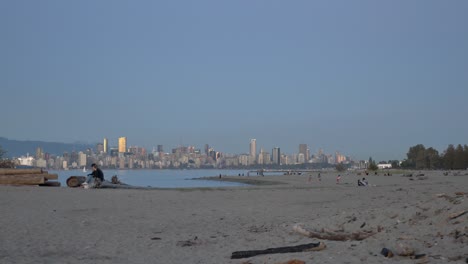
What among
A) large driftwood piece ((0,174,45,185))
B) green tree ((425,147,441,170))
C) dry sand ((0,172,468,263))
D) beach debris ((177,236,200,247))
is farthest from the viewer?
green tree ((425,147,441,170))

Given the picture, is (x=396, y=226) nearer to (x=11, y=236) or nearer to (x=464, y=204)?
(x=464, y=204)

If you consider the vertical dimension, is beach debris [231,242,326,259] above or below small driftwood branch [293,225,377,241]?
below

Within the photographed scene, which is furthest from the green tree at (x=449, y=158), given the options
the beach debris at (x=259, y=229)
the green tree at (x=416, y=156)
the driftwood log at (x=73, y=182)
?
the beach debris at (x=259, y=229)

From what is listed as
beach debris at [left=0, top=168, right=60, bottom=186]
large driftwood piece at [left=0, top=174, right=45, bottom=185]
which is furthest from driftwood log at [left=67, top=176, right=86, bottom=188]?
large driftwood piece at [left=0, top=174, right=45, bottom=185]

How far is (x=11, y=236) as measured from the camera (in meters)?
10.6

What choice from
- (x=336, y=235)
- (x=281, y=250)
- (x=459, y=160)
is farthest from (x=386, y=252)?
(x=459, y=160)

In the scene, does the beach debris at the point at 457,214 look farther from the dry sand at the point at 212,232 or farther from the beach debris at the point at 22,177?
the beach debris at the point at 22,177

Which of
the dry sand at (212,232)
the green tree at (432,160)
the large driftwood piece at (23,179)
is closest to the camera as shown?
the dry sand at (212,232)

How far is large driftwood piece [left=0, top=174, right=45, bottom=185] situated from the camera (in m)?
25.5

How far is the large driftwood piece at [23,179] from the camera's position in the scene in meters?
25.5

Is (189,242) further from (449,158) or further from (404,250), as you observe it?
(449,158)

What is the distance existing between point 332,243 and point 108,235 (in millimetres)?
4909

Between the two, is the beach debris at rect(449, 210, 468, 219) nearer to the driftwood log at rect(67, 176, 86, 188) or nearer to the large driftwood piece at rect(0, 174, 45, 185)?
the large driftwood piece at rect(0, 174, 45, 185)

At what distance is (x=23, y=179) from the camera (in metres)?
25.8
